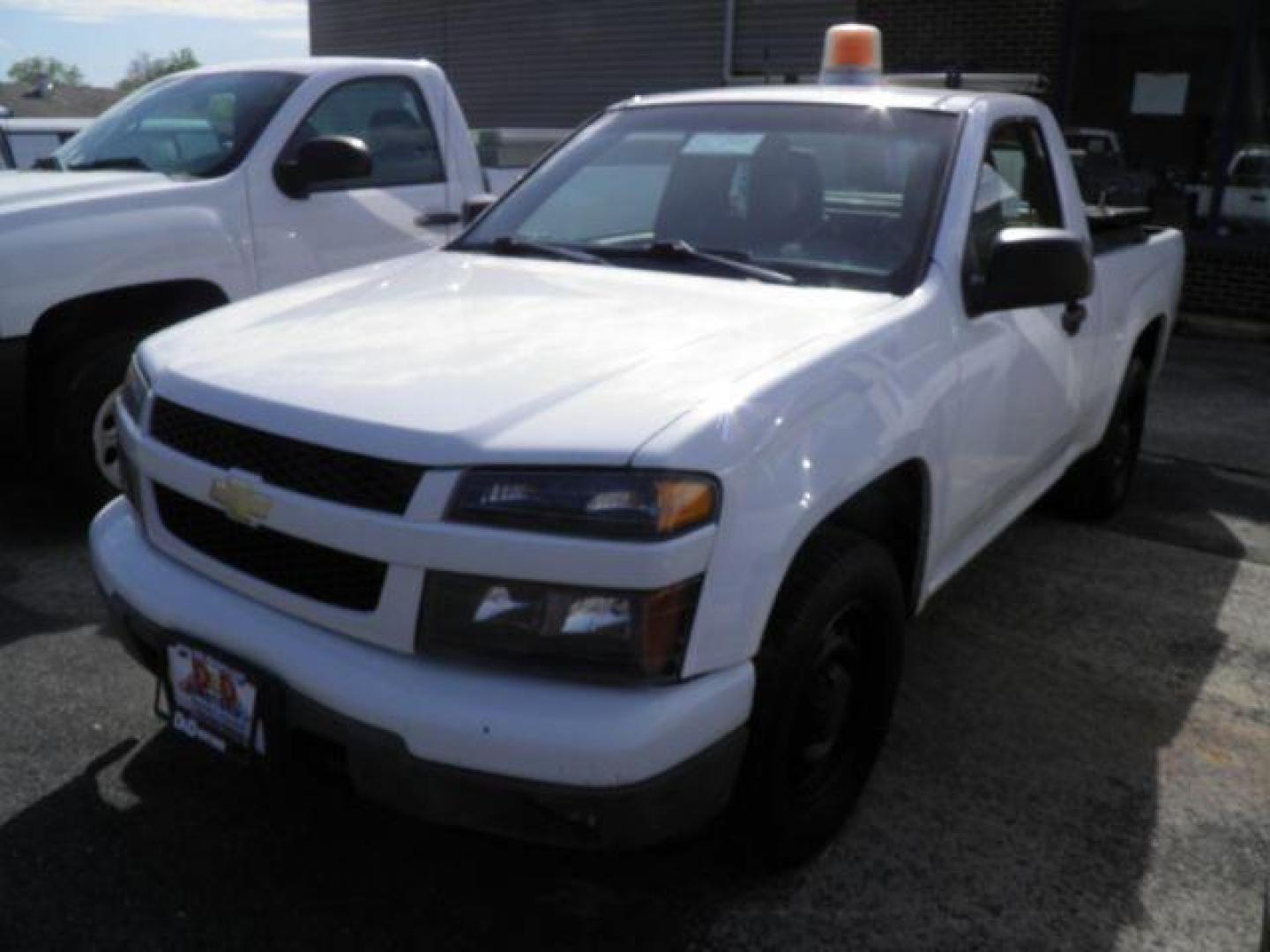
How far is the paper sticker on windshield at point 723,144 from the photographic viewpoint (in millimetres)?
3430

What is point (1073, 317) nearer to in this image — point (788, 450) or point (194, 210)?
point (788, 450)

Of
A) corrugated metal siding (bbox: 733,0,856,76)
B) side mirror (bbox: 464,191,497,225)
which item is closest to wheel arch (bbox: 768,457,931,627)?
side mirror (bbox: 464,191,497,225)

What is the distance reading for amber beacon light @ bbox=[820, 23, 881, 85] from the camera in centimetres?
458

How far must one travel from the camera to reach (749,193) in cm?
332

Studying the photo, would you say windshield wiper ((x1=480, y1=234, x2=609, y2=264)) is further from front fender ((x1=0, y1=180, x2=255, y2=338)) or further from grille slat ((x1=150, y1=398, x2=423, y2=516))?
front fender ((x1=0, y1=180, x2=255, y2=338))

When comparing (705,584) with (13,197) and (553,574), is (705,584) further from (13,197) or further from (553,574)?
(13,197)

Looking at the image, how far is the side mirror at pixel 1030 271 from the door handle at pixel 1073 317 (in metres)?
0.74

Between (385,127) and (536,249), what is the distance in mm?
2438

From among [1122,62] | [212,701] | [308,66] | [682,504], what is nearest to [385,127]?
[308,66]

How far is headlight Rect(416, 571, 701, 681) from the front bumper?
0.13ft

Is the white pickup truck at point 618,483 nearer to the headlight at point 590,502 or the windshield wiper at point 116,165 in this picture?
the headlight at point 590,502

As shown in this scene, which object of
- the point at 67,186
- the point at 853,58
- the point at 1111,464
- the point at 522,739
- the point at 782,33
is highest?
the point at 782,33

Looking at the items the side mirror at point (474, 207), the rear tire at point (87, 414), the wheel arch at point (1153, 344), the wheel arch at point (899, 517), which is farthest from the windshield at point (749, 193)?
the wheel arch at point (1153, 344)

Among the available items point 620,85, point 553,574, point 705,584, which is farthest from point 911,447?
point 620,85
